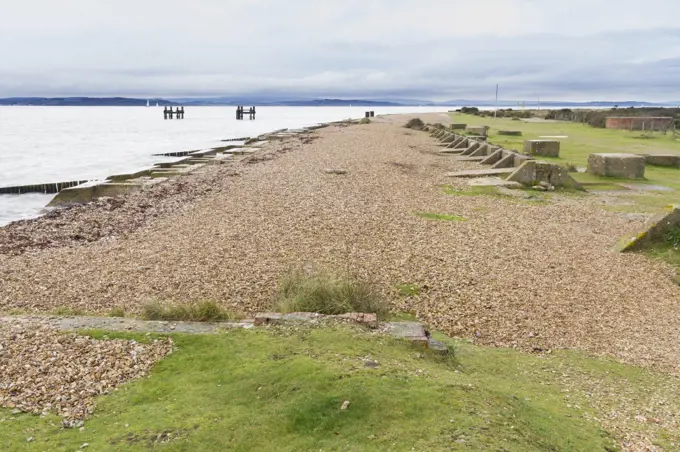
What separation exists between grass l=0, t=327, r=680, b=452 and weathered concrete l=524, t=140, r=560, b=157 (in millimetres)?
18912

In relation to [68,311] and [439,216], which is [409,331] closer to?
[68,311]

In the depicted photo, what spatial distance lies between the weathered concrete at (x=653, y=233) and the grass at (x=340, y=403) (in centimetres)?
481

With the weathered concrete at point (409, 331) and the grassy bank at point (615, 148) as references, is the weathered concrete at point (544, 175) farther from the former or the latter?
the weathered concrete at point (409, 331)

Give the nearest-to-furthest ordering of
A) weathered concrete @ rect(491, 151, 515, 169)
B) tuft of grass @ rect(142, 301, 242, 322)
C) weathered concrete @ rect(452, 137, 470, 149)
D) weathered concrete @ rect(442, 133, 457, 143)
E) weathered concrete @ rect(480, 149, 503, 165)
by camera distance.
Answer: tuft of grass @ rect(142, 301, 242, 322) < weathered concrete @ rect(491, 151, 515, 169) < weathered concrete @ rect(480, 149, 503, 165) < weathered concrete @ rect(452, 137, 470, 149) < weathered concrete @ rect(442, 133, 457, 143)

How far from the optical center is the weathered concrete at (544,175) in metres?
16.0

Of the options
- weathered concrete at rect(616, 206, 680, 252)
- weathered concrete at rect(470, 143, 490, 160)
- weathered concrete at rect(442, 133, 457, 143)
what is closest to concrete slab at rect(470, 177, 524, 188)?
weathered concrete at rect(616, 206, 680, 252)

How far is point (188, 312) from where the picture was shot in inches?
224

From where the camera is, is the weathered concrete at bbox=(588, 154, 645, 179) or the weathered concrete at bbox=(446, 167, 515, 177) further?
the weathered concrete at bbox=(446, 167, 515, 177)

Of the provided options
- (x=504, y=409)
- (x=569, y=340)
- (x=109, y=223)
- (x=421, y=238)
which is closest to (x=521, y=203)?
(x=421, y=238)

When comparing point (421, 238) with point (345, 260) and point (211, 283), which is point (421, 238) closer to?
point (345, 260)

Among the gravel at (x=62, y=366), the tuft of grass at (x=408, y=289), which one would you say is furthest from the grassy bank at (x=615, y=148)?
the gravel at (x=62, y=366)

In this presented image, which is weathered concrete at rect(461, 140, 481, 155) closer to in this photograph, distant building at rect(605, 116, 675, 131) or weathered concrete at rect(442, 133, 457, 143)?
weathered concrete at rect(442, 133, 457, 143)

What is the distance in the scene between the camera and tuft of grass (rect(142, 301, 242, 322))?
5656 mm

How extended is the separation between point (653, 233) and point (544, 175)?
6.73 m
